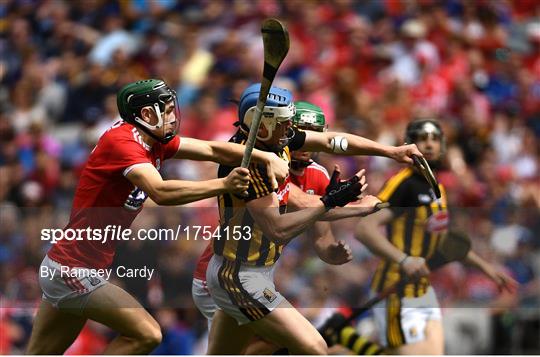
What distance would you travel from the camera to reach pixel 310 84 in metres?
14.0

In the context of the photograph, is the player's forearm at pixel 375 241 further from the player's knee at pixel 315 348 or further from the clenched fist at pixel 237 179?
the clenched fist at pixel 237 179

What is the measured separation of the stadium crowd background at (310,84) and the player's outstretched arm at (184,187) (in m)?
3.21

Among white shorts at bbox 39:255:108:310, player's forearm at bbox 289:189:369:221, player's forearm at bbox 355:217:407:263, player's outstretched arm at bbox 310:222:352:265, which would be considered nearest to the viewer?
white shorts at bbox 39:255:108:310

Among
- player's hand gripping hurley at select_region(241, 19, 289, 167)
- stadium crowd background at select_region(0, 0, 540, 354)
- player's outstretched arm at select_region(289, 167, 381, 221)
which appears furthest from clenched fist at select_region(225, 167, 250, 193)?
stadium crowd background at select_region(0, 0, 540, 354)

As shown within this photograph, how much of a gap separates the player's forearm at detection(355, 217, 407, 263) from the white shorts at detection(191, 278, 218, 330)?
1010 millimetres

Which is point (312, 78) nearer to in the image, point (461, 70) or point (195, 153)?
point (461, 70)

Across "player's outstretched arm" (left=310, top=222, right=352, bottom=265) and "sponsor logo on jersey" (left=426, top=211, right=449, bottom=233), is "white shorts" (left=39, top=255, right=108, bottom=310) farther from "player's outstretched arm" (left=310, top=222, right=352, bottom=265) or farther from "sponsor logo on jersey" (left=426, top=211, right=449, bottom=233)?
"sponsor logo on jersey" (left=426, top=211, right=449, bottom=233)

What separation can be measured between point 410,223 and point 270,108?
6.37 ft

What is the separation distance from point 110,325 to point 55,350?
37 cm

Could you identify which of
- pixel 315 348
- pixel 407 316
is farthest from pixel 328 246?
pixel 407 316

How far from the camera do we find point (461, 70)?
14.5 metres

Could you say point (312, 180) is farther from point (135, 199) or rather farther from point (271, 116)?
point (135, 199)

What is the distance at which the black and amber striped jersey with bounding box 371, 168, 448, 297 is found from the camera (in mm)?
9375

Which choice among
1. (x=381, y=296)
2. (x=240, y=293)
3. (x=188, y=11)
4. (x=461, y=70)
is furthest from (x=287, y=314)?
(x=188, y=11)
